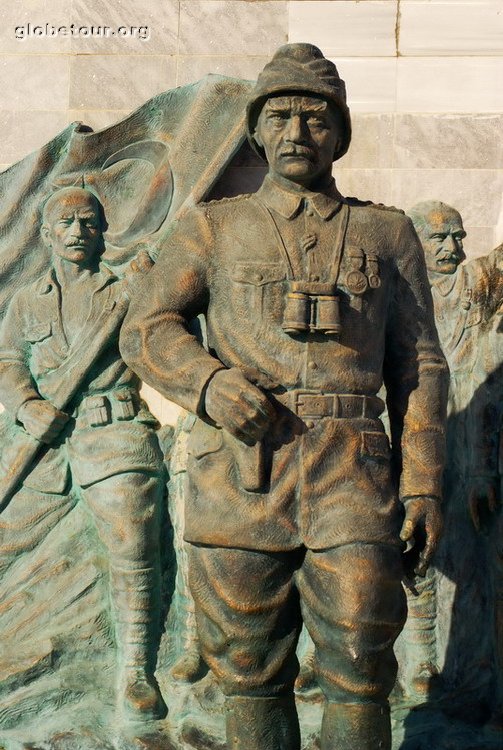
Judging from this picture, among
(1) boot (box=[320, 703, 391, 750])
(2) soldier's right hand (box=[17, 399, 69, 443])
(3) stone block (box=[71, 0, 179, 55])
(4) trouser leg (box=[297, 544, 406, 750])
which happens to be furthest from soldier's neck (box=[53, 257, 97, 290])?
(1) boot (box=[320, 703, 391, 750])

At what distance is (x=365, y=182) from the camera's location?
7.34 meters

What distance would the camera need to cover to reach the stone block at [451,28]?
24.1 ft

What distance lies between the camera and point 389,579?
4793mm

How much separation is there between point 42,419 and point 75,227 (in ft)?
3.11

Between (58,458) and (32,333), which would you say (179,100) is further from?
(58,458)

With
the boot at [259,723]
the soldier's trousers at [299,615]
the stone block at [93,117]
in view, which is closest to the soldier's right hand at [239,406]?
the soldier's trousers at [299,615]

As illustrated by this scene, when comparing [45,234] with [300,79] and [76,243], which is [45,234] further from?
[300,79]

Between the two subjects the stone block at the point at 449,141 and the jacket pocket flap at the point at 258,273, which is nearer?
the jacket pocket flap at the point at 258,273

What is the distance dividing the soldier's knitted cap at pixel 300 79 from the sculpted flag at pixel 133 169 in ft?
7.13

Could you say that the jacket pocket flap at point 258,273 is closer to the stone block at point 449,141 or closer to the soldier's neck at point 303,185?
the soldier's neck at point 303,185

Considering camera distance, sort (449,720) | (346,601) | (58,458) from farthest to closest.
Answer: (58,458)
(449,720)
(346,601)

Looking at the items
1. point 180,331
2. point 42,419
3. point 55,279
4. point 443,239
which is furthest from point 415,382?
point 55,279

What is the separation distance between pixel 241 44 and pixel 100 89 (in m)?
0.75

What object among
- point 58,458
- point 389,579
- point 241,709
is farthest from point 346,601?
point 58,458
